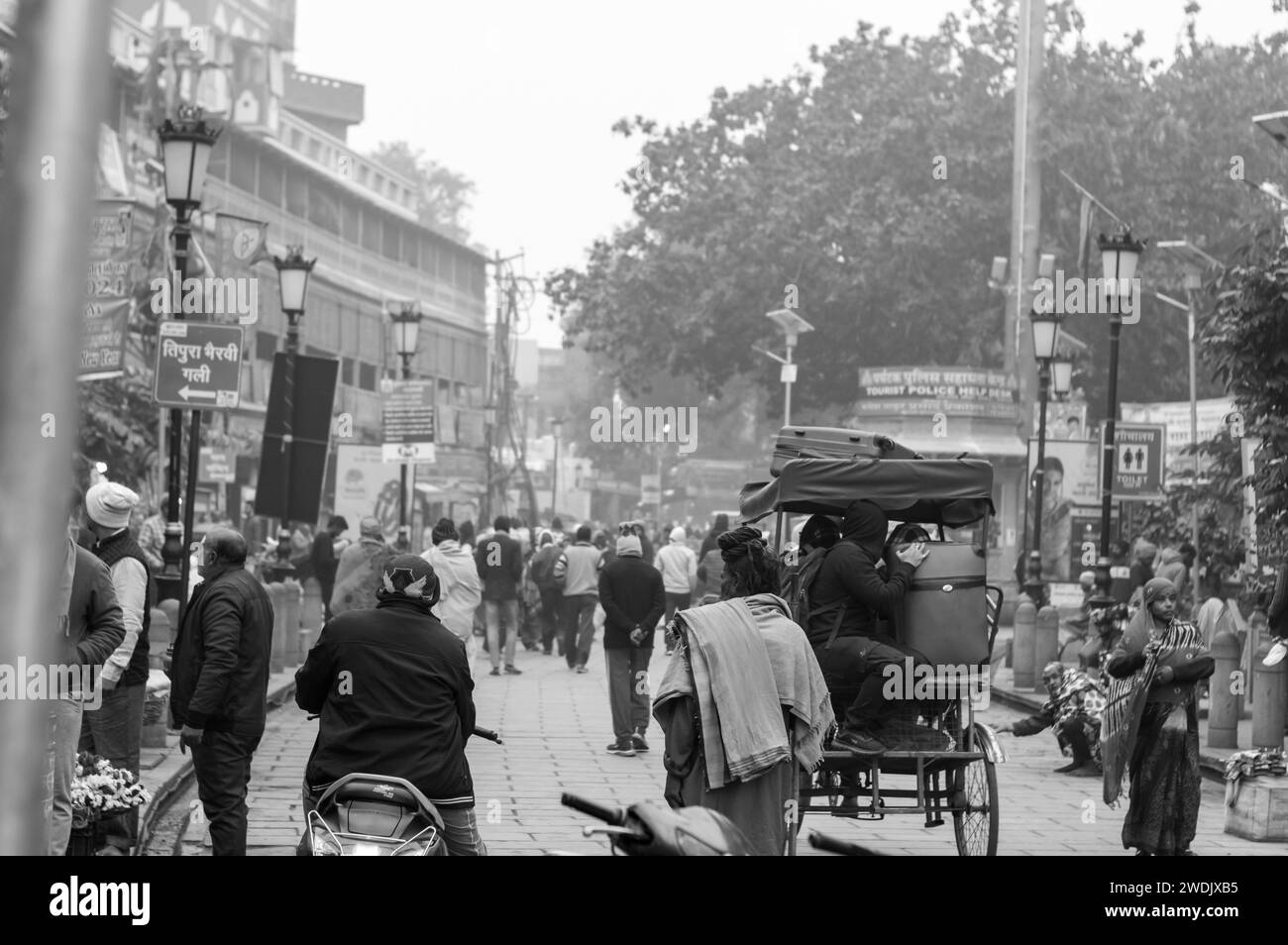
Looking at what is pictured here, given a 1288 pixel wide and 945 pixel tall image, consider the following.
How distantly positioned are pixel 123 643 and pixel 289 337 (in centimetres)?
1404

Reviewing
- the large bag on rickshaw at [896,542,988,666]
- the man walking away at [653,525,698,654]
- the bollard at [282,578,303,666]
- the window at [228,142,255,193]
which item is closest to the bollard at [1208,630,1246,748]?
the large bag on rickshaw at [896,542,988,666]

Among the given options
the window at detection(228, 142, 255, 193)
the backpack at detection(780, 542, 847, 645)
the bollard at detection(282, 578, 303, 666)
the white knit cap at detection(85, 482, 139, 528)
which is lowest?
the bollard at detection(282, 578, 303, 666)

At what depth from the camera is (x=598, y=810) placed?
438 cm

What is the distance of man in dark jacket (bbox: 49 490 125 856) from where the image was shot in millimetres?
7059

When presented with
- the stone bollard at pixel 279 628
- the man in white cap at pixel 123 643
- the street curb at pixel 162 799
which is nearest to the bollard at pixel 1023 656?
the stone bollard at pixel 279 628

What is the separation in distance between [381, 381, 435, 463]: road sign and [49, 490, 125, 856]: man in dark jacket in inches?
833

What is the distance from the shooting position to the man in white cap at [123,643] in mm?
8828

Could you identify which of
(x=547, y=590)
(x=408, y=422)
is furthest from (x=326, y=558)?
(x=408, y=422)

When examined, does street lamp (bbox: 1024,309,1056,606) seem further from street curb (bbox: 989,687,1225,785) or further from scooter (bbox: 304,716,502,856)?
scooter (bbox: 304,716,502,856)
